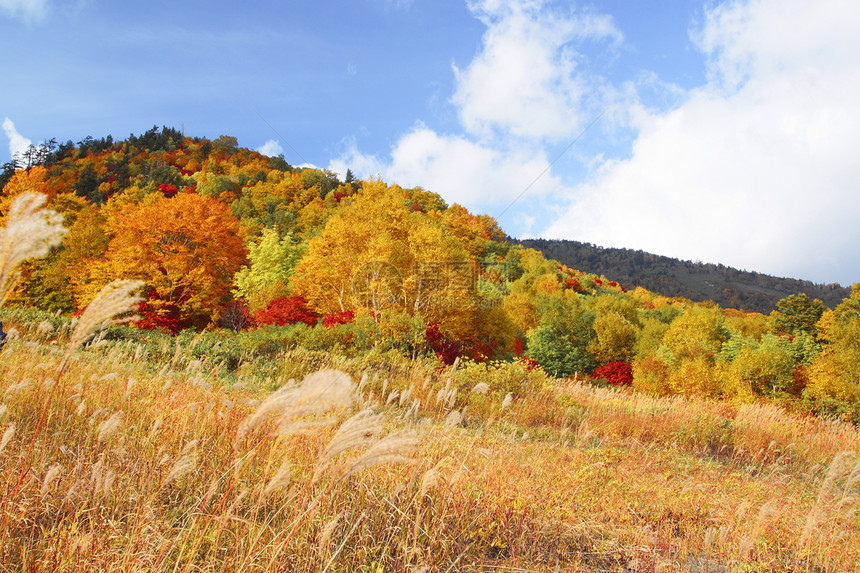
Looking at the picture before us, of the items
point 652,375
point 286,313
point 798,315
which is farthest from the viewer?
point 798,315

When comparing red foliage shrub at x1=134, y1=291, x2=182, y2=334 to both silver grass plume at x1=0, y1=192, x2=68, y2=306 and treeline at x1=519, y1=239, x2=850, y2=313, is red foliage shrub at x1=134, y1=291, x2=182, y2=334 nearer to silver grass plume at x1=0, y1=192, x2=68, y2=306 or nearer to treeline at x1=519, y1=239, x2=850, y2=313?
silver grass plume at x1=0, y1=192, x2=68, y2=306

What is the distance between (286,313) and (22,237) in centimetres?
1984

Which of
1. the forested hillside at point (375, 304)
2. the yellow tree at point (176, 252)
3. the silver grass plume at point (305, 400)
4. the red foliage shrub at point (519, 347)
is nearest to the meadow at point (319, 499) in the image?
the silver grass plume at point (305, 400)

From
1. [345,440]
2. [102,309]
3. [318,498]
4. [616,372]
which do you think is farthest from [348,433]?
[616,372]

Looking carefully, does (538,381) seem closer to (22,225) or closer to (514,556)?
(514,556)

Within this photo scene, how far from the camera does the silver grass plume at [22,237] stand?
1.76 meters

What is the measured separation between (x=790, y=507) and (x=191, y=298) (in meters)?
22.6

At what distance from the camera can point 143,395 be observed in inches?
164

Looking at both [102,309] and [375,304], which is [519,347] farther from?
[102,309]

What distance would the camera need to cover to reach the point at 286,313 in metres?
20.9

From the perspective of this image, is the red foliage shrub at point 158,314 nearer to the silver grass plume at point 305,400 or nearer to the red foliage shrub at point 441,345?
the red foliage shrub at point 441,345

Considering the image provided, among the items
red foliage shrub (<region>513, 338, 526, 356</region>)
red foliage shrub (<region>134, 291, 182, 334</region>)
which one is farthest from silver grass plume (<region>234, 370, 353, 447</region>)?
red foliage shrub (<region>513, 338, 526, 356</region>)

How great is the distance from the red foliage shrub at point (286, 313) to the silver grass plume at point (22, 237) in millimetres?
18647

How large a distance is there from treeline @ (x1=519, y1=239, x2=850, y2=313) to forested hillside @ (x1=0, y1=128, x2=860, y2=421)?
89547mm
